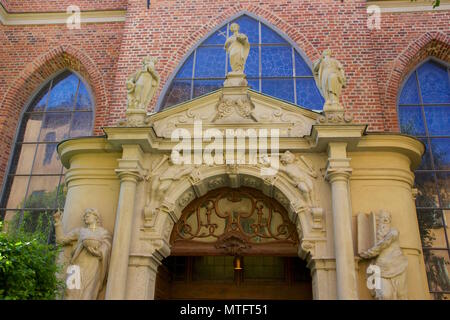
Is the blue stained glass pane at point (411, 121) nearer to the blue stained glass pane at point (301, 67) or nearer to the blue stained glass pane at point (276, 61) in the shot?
the blue stained glass pane at point (301, 67)

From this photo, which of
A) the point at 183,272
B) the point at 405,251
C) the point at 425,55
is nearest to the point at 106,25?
the point at 183,272

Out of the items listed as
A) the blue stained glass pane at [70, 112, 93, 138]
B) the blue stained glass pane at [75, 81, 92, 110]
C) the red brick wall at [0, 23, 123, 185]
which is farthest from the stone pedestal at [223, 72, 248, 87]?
the blue stained glass pane at [75, 81, 92, 110]

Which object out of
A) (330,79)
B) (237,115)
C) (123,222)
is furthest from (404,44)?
(123,222)

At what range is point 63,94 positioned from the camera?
1173 cm

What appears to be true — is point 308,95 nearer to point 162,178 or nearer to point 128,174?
point 162,178

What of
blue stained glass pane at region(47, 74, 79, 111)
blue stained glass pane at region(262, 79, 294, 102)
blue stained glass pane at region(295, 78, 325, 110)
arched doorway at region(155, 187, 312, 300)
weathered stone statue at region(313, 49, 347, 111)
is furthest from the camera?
blue stained glass pane at region(47, 74, 79, 111)

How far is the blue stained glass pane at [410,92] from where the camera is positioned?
34.9ft

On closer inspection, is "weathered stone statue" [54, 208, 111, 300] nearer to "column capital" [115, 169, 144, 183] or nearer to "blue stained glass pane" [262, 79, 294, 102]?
"column capital" [115, 169, 144, 183]

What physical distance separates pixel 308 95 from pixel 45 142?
22.2 ft

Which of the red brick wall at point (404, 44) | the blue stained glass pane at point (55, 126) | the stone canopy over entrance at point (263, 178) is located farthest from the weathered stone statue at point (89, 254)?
the red brick wall at point (404, 44)

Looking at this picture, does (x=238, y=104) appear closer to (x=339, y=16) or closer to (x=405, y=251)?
(x=405, y=251)

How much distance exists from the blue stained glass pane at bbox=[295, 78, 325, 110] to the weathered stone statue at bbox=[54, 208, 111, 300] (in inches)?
219

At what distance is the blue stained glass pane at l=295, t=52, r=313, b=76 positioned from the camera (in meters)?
10.6

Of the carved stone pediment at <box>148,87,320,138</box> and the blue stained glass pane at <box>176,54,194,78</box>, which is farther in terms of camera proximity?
the blue stained glass pane at <box>176,54,194,78</box>
